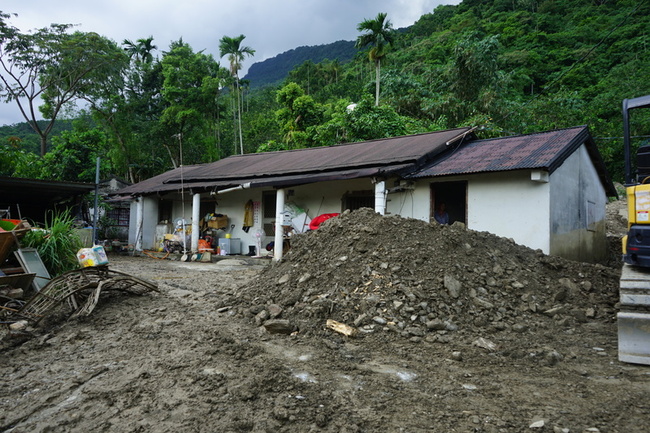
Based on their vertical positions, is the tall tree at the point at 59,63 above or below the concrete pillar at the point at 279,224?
above

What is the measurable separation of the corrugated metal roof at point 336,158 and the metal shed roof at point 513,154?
495 millimetres

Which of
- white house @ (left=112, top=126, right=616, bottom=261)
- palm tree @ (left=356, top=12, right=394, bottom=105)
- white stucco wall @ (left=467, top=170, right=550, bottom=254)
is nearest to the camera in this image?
white stucco wall @ (left=467, top=170, right=550, bottom=254)

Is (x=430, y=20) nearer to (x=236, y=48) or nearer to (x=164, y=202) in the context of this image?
(x=236, y=48)

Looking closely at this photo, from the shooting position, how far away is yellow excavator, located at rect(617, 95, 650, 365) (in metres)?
3.87

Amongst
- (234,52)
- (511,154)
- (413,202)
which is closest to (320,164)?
(413,202)

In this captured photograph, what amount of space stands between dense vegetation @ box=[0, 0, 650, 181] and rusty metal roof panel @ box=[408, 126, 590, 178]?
4.24 meters

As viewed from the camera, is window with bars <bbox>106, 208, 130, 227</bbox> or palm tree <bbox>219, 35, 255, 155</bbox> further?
palm tree <bbox>219, 35, 255, 155</bbox>

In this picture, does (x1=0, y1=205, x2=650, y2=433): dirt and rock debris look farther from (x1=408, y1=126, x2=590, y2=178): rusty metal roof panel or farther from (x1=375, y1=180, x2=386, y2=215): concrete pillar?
(x1=375, y1=180, x2=386, y2=215): concrete pillar

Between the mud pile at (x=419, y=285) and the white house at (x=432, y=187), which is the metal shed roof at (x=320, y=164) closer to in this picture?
the white house at (x=432, y=187)

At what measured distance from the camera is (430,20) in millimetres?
52750

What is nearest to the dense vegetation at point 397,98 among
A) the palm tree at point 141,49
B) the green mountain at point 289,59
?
the palm tree at point 141,49

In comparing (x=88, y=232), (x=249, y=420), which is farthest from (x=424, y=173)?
(x=88, y=232)

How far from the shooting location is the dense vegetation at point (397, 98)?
20.3m

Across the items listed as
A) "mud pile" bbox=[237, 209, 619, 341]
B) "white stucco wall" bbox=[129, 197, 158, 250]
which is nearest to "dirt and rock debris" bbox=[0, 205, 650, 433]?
"mud pile" bbox=[237, 209, 619, 341]
